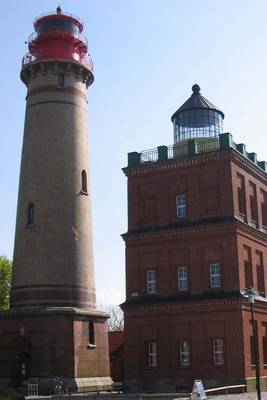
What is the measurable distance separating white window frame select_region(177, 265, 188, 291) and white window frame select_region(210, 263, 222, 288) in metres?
1.81

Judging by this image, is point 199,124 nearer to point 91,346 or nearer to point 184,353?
point 184,353

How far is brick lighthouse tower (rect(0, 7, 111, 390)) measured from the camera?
133ft

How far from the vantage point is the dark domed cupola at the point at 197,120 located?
4500 centimetres

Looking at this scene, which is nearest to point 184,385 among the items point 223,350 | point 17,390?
point 223,350

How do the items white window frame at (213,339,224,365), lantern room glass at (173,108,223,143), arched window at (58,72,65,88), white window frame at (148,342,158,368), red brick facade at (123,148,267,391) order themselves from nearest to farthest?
white window frame at (213,339,224,365), red brick facade at (123,148,267,391), white window frame at (148,342,158,368), lantern room glass at (173,108,223,143), arched window at (58,72,65,88)

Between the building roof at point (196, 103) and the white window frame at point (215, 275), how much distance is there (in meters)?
11.8

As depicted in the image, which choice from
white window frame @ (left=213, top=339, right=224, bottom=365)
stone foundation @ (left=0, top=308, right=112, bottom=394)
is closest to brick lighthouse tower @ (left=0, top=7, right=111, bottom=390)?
stone foundation @ (left=0, top=308, right=112, bottom=394)

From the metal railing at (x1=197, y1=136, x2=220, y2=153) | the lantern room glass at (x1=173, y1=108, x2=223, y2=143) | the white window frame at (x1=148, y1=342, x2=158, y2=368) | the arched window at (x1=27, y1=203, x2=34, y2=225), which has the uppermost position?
the lantern room glass at (x1=173, y1=108, x2=223, y2=143)

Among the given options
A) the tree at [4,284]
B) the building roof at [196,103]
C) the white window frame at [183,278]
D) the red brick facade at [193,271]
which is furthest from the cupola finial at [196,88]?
the tree at [4,284]

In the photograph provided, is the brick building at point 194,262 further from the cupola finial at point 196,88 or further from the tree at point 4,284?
the tree at point 4,284

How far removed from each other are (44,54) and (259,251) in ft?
67.5

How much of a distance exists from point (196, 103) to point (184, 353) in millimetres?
17480

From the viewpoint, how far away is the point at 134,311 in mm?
41938

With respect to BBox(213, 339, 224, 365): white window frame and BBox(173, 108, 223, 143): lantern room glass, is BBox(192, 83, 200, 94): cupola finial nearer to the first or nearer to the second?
BBox(173, 108, 223, 143): lantern room glass
